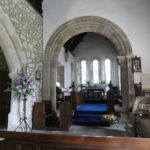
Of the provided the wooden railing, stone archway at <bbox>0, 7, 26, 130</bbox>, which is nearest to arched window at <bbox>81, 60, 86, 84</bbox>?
stone archway at <bbox>0, 7, 26, 130</bbox>

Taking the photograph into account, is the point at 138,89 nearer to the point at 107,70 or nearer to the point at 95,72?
the point at 107,70

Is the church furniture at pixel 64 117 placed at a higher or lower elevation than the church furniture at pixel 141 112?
lower

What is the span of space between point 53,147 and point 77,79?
9854 millimetres

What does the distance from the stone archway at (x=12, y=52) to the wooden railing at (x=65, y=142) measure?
8.18 feet

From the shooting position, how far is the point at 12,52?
3273mm

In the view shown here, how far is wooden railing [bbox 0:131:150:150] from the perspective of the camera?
2.71 feet

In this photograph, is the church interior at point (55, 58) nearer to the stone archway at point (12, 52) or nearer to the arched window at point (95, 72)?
the stone archway at point (12, 52)

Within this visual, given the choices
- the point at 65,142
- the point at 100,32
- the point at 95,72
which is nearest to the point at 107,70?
the point at 95,72

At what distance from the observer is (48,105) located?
14.5ft

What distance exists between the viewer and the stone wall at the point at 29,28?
3.21 metres

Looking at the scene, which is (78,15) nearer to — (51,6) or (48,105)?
(51,6)

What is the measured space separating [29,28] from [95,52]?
7.32m

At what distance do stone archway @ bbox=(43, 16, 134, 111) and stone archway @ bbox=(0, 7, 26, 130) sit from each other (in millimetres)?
1324

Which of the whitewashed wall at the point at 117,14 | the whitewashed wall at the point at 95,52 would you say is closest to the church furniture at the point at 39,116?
the whitewashed wall at the point at 117,14
